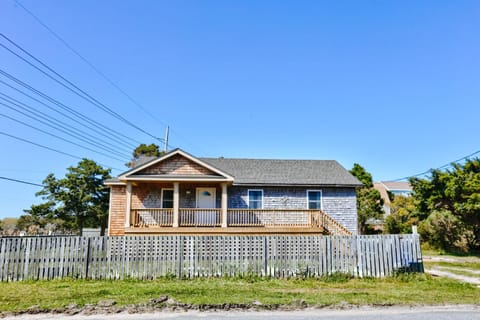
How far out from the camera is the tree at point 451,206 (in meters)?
18.8

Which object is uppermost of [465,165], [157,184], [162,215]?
[465,165]

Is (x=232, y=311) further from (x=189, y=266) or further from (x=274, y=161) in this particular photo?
(x=274, y=161)

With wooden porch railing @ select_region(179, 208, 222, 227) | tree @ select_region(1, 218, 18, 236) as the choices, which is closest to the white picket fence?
wooden porch railing @ select_region(179, 208, 222, 227)

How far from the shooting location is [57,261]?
1038 centimetres

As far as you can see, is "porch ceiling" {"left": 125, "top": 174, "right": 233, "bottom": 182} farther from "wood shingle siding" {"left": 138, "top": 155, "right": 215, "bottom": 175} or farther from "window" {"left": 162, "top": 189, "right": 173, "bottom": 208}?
"window" {"left": 162, "top": 189, "right": 173, "bottom": 208}

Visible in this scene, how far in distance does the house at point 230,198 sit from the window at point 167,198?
54mm

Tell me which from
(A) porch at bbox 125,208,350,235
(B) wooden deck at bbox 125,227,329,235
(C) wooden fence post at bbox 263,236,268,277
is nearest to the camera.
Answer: (C) wooden fence post at bbox 263,236,268,277

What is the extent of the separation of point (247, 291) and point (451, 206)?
17.1 meters

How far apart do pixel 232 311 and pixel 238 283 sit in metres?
3.04

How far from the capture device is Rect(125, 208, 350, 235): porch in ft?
51.4

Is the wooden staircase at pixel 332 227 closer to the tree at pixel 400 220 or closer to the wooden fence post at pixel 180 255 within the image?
the wooden fence post at pixel 180 255

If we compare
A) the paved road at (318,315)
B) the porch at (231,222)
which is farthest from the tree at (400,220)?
the paved road at (318,315)

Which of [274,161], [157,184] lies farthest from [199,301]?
[274,161]

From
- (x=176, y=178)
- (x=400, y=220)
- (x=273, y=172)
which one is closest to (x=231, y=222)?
(x=176, y=178)
